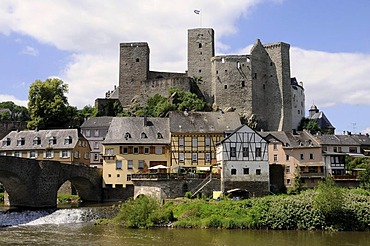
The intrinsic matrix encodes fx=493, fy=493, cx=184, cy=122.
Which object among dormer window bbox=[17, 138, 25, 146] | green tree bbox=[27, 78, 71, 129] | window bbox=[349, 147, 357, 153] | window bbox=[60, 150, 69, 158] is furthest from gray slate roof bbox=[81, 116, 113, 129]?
window bbox=[349, 147, 357, 153]

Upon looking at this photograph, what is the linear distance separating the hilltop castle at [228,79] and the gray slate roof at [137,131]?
2648 cm

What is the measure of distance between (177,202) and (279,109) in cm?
4749

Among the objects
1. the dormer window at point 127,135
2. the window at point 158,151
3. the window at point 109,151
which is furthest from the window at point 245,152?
the window at point 109,151

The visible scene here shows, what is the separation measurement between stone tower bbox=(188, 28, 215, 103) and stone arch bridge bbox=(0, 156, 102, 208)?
1588 inches

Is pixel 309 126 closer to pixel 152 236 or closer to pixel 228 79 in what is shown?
pixel 228 79

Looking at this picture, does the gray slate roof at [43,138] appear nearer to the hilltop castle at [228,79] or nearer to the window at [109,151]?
the window at [109,151]

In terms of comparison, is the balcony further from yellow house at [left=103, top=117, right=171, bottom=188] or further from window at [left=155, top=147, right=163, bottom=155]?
window at [left=155, top=147, right=163, bottom=155]

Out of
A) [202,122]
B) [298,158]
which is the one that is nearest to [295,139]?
[298,158]

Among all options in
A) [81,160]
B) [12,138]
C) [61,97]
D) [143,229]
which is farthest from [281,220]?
[61,97]

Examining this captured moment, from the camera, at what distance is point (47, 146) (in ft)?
191

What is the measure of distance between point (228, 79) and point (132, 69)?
16.5 meters

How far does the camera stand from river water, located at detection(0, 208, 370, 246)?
2867 centimetres

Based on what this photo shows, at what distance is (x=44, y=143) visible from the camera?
5881cm

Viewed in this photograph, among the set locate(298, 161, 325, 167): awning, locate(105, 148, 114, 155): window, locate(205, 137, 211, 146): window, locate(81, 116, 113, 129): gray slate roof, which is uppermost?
locate(81, 116, 113, 129): gray slate roof
